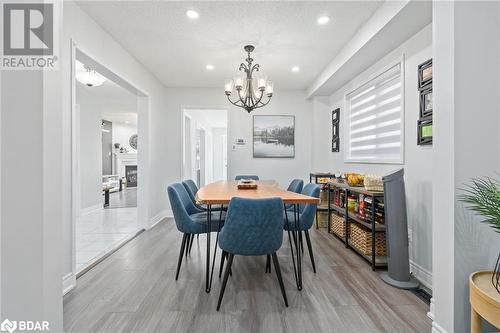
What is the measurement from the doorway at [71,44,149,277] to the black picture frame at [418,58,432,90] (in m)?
3.19

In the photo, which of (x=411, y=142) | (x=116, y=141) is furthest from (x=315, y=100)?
(x=116, y=141)

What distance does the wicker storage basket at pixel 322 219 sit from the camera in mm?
3980

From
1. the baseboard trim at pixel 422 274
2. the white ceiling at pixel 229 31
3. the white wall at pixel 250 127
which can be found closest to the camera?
the baseboard trim at pixel 422 274

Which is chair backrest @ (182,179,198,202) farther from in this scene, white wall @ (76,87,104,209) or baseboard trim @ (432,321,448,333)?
white wall @ (76,87,104,209)

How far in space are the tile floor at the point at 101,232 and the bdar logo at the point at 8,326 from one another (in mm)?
1265

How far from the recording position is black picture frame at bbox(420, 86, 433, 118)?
84.2 inches

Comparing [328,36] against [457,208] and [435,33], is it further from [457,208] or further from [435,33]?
[457,208]

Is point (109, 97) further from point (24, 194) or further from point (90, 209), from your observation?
point (24, 194)

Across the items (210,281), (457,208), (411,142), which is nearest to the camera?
(457,208)

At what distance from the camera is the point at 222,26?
103 inches

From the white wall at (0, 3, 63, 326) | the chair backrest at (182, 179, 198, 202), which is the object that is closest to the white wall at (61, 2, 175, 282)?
the white wall at (0, 3, 63, 326)

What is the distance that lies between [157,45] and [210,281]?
113 inches

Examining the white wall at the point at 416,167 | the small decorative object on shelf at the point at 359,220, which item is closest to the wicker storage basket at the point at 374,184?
the small decorative object on shelf at the point at 359,220

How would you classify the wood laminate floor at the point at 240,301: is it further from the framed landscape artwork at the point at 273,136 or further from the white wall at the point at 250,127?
the framed landscape artwork at the point at 273,136
